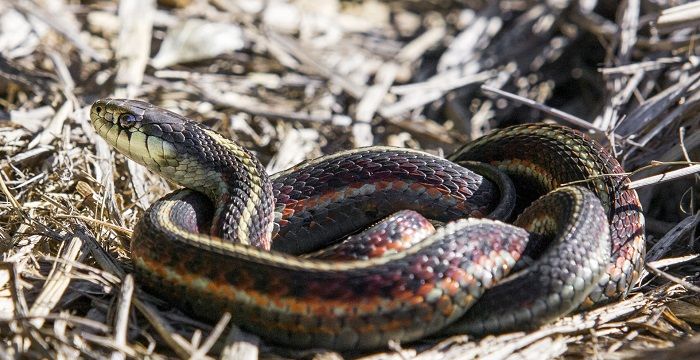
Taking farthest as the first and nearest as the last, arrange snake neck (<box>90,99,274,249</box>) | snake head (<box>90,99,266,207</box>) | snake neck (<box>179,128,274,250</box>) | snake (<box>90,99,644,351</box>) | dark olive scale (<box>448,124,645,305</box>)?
1. snake head (<box>90,99,266,207</box>)
2. snake neck (<box>90,99,274,249</box>)
3. snake neck (<box>179,128,274,250</box>)
4. dark olive scale (<box>448,124,645,305</box>)
5. snake (<box>90,99,644,351</box>)

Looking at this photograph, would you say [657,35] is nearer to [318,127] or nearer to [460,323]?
[318,127]

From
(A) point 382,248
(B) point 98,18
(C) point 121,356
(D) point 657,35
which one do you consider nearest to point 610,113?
(D) point 657,35

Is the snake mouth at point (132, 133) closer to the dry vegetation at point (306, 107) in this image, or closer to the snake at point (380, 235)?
the snake at point (380, 235)

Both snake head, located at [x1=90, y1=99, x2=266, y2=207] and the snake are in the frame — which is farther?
snake head, located at [x1=90, y1=99, x2=266, y2=207]

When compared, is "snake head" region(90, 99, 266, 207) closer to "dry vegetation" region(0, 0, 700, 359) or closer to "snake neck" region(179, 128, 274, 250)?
"snake neck" region(179, 128, 274, 250)

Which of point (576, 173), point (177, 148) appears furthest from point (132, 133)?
point (576, 173)

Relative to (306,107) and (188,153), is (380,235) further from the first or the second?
(306,107)

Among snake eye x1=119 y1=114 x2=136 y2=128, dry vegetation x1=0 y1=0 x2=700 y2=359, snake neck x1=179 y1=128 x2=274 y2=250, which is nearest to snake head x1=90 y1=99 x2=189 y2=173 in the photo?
snake eye x1=119 y1=114 x2=136 y2=128
